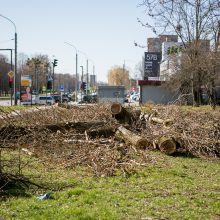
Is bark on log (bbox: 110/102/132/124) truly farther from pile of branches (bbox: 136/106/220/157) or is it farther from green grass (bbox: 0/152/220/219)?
green grass (bbox: 0/152/220/219)

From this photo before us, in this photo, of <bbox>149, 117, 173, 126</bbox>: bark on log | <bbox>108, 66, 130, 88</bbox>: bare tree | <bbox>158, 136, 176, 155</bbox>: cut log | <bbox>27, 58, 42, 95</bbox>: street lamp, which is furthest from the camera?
<bbox>108, 66, 130, 88</bbox>: bare tree

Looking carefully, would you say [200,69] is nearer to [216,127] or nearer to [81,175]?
[216,127]

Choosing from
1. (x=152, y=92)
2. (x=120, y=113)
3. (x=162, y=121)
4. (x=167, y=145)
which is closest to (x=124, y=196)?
(x=167, y=145)

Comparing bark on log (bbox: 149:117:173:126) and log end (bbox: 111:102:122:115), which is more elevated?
log end (bbox: 111:102:122:115)

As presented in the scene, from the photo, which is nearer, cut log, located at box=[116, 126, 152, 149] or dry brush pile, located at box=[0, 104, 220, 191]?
dry brush pile, located at box=[0, 104, 220, 191]

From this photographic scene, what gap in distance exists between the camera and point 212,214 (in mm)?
6816

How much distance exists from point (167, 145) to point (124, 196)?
6438 millimetres

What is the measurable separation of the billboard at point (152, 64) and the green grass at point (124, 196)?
68.3 m

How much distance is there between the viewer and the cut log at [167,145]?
14133 millimetres

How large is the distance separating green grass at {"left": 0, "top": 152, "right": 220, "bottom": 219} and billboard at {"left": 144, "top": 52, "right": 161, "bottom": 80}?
68.3 meters

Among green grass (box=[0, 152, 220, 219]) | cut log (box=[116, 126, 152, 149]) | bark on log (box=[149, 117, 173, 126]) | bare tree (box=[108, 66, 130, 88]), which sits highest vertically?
bare tree (box=[108, 66, 130, 88])

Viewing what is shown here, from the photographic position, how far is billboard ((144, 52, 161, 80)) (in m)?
78.8

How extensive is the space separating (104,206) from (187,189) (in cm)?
226

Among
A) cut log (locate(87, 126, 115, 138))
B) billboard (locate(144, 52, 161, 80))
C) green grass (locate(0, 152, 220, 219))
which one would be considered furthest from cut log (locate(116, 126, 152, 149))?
billboard (locate(144, 52, 161, 80))
